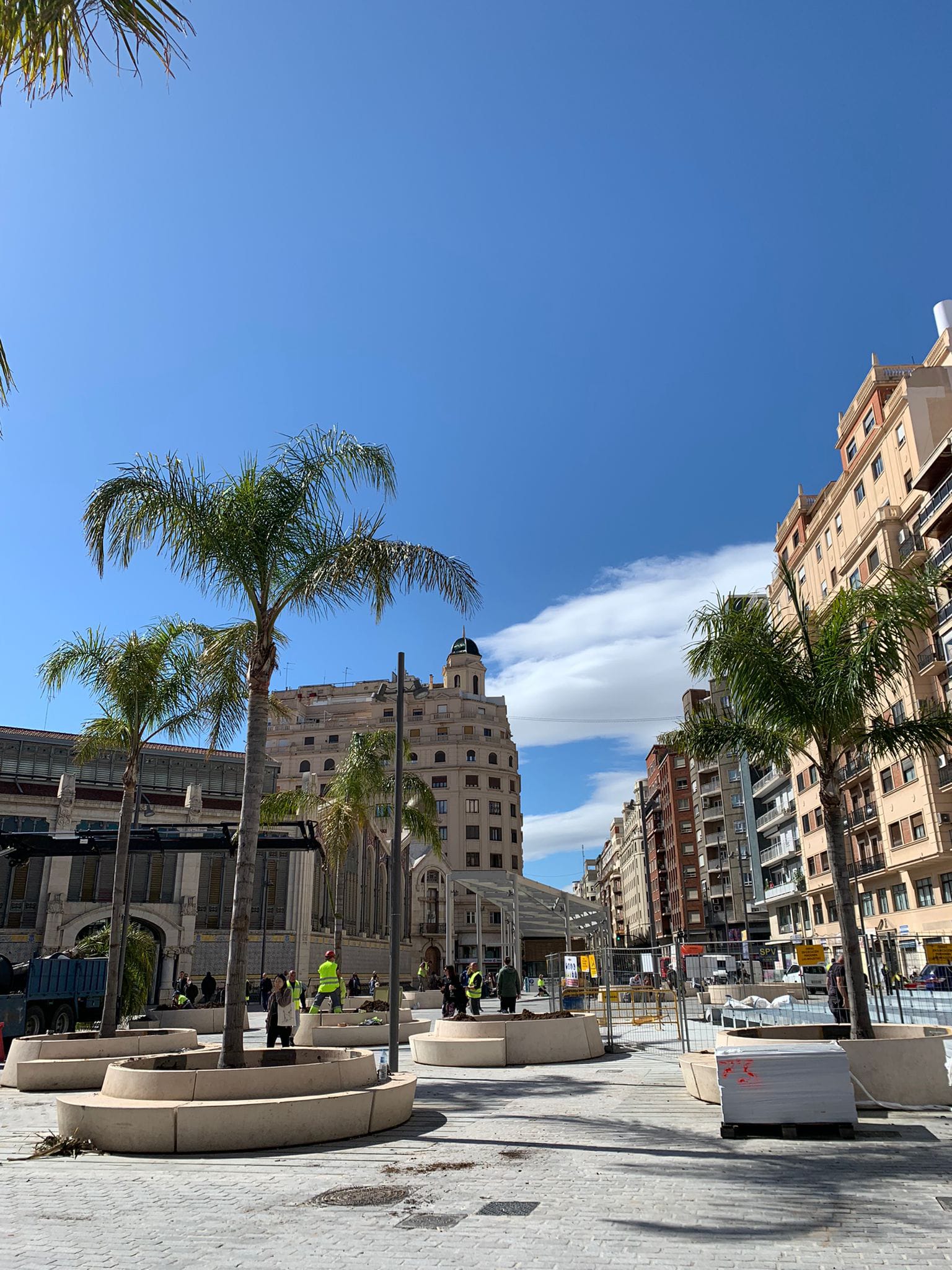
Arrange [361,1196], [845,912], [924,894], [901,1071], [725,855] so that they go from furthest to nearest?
[725,855]
[924,894]
[845,912]
[901,1071]
[361,1196]

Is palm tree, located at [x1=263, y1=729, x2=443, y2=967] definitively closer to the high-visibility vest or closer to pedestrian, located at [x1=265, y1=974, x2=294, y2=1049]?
the high-visibility vest

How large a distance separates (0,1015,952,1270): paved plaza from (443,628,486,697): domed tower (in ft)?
281

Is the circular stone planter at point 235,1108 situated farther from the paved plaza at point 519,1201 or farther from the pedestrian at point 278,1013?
the pedestrian at point 278,1013

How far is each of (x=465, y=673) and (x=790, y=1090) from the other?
87.8 metres

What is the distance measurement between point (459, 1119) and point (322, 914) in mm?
40898

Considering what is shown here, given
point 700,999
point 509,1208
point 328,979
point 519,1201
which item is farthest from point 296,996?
point 509,1208

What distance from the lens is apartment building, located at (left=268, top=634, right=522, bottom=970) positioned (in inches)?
3241

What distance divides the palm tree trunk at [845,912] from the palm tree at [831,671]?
0.03 meters

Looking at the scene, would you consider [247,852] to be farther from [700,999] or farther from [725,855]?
[725,855]

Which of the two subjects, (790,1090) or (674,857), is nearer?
(790,1090)

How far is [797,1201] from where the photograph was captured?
632 centimetres

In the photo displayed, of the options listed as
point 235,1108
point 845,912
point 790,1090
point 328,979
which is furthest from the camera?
point 328,979

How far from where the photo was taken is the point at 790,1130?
8.70 metres

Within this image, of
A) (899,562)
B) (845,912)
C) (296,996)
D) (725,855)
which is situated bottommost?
(296,996)
